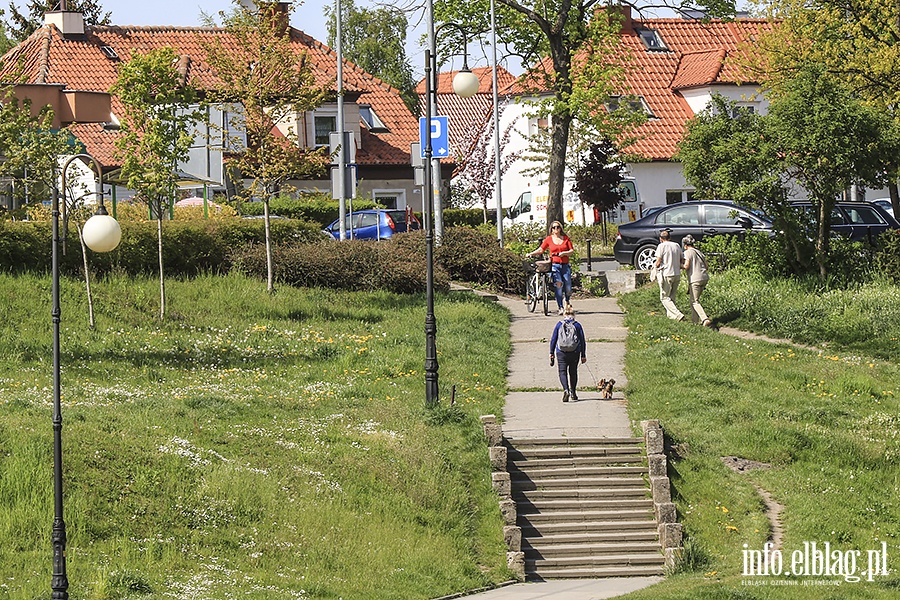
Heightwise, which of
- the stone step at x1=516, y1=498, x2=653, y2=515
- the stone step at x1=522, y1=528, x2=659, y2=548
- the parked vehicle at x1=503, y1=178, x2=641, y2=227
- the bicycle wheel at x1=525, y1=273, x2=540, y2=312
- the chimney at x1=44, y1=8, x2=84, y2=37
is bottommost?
the stone step at x1=522, y1=528, x2=659, y2=548

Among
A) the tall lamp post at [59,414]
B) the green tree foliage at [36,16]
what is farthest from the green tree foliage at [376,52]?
the tall lamp post at [59,414]

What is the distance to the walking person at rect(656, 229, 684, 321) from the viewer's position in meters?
29.2

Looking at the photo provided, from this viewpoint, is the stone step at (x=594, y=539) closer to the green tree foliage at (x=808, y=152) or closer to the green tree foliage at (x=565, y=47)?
the green tree foliage at (x=808, y=152)

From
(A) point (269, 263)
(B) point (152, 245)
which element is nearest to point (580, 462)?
(A) point (269, 263)

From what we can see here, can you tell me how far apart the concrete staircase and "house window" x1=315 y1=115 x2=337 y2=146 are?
118 ft

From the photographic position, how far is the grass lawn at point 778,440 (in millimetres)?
18578

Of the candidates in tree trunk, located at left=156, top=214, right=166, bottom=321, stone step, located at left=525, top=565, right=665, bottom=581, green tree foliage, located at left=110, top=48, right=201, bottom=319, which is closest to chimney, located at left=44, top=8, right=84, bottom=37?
green tree foliage, located at left=110, top=48, right=201, bottom=319

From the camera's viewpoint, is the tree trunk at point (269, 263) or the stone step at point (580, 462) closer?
the stone step at point (580, 462)

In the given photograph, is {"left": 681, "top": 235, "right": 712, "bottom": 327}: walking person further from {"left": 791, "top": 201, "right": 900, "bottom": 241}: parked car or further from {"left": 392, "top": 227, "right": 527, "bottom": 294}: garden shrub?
{"left": 392, "top": 227, "right": 527, "bottom": 294}: garden shrub

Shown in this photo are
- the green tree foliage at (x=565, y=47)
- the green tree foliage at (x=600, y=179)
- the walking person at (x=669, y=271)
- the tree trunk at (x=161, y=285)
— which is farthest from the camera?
the green tree foliage at (x=600, y=179)

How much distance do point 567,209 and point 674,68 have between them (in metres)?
9.16

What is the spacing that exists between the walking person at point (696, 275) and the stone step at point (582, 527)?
9.77 m

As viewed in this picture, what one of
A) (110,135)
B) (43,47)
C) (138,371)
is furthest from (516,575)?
(43,47)

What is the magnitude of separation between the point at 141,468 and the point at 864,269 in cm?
1854
